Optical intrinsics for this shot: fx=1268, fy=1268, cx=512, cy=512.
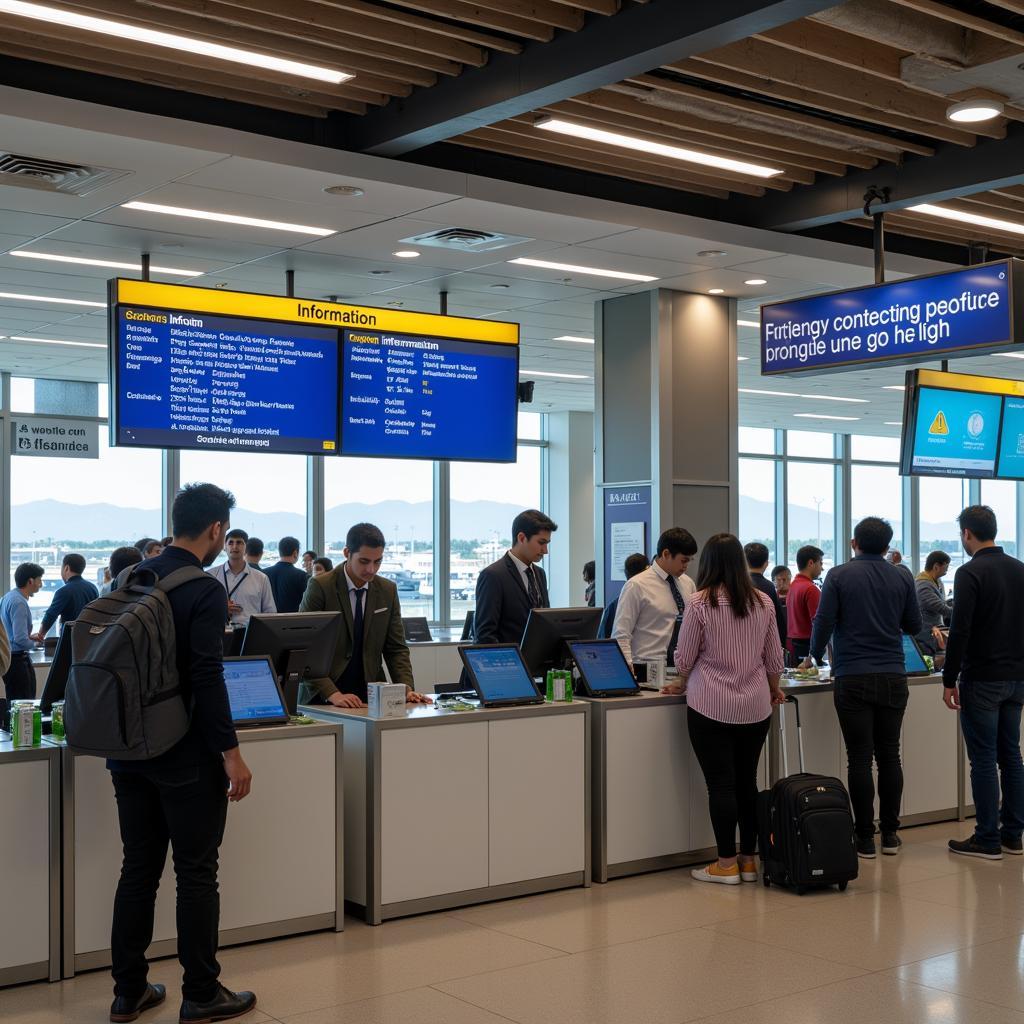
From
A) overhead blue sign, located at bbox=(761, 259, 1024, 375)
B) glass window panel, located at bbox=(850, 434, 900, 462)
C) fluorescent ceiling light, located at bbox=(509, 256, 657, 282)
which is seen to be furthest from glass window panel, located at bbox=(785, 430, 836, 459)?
overhead blue sign, located at bbox=(761, 259, 1024, 375)

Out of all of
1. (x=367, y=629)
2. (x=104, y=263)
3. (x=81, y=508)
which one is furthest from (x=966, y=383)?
(x=81, y=508)

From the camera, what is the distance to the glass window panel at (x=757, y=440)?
17.5 m

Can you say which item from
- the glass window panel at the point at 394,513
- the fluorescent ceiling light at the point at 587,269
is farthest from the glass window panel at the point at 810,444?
the fluorescent ceiling light at the point at 587,269

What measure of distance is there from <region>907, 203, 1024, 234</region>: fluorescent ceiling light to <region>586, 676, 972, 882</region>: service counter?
2.74 meters

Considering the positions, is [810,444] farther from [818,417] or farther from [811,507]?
[818,417]

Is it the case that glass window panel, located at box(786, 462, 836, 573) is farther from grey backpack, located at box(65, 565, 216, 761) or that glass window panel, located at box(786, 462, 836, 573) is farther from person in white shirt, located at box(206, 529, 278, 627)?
grey backpack, located at box(65, 565, 216, 761)

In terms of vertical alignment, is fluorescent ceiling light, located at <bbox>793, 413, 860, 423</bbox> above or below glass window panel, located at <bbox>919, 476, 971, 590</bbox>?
above

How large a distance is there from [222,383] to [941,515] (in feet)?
51.1

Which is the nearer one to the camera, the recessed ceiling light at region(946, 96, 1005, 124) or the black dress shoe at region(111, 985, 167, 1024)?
the black dress shoe at region(111, 985, 167, 1024)

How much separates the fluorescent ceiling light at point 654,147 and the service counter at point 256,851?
9.10ft

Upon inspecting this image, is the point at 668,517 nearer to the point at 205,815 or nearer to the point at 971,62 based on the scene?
the point at 971,62

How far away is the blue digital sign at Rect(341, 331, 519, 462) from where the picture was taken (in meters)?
7.02

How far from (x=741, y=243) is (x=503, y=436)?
1756 mm

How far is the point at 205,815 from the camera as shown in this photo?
12.2ft
